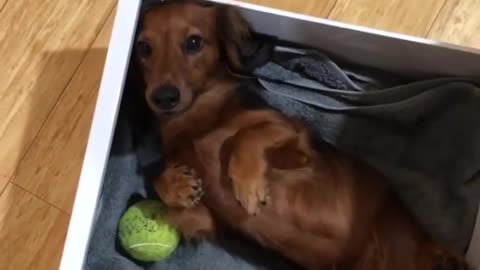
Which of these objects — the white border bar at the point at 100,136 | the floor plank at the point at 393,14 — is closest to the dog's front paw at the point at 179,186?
the white border bar at the point at 100,136

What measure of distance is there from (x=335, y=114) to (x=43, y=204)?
585mm

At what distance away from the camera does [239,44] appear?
4.01 feet

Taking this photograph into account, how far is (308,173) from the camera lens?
4.06ft

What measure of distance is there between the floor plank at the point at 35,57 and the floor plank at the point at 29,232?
0.25 ft

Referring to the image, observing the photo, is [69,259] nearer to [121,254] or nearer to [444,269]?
[121,254]

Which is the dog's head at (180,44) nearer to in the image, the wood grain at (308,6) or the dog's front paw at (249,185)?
the dog's front paw at (249,185)

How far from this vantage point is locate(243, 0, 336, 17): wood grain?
4.92 feet

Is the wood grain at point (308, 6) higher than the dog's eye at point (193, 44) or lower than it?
lower

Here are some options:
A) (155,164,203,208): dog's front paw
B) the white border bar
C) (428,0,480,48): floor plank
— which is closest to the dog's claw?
(155,164,203,208): dog's front paw

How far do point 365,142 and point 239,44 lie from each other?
27cm

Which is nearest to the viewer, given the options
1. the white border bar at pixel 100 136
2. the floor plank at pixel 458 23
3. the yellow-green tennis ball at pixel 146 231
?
the white border bar at pixel 100 136

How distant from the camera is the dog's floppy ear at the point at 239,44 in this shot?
1192 millimetres

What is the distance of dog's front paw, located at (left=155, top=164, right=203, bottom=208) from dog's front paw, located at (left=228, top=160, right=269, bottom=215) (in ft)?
0.21

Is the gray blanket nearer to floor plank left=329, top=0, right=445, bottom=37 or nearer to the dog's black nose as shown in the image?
the dog's black nose
